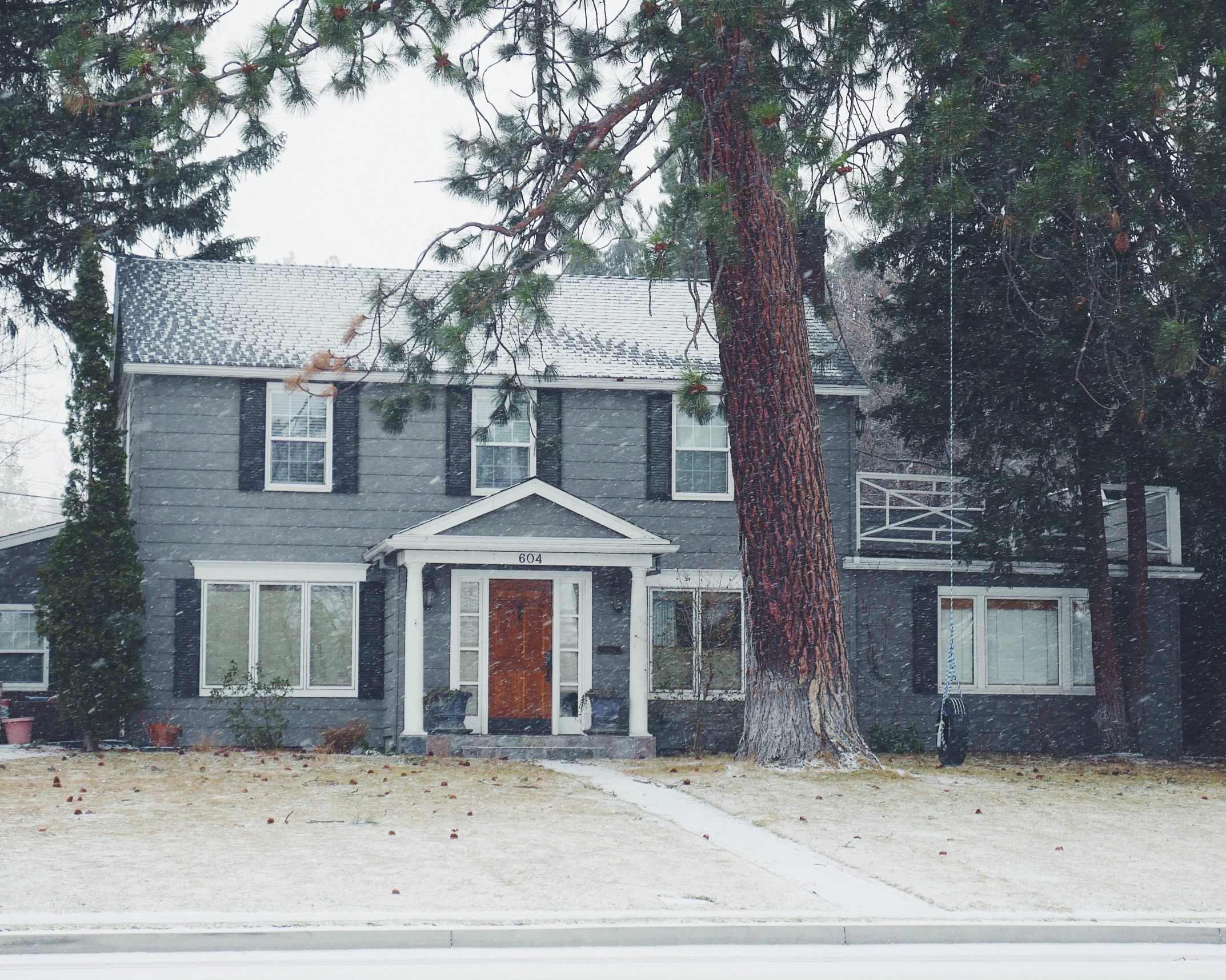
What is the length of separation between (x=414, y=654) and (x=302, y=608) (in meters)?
2.37

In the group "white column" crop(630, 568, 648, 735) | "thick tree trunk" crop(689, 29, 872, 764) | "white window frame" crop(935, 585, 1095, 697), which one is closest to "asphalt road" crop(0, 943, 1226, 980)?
"thick tree trunk" crop(689, 29, 872, 764)

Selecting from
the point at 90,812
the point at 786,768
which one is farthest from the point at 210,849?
the point at 786,768

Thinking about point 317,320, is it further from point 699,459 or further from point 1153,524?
point 1153,524

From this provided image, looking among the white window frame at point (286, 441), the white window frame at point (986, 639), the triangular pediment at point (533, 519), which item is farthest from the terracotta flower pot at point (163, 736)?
the white window frame at point (986, 639)

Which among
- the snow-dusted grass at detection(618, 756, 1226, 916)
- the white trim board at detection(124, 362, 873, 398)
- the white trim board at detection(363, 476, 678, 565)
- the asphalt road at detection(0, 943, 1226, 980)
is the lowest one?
the snow-dusted grass at detection(618, 756, 1226, 916)

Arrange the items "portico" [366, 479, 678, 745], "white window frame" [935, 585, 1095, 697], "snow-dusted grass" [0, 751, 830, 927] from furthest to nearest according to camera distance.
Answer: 1. "white window frame" [935, 585, 1095, 697]
2. "portico" [366, 479, 678, 745]
3. "snow-dusted grass" [0, 751, 830, 927]

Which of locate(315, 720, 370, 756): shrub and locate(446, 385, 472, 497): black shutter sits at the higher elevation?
locate(446, 385, 472, 497): black shutter

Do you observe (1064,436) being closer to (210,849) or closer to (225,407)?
(225,407)

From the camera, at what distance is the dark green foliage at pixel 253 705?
64.4 feet

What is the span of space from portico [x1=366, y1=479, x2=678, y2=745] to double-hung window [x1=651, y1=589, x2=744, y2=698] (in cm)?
39

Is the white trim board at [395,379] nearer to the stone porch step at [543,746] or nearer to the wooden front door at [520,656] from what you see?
the wooden front door at [520,656]

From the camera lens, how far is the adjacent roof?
2056 centimetres

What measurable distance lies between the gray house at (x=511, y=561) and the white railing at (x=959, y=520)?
0.08 metres

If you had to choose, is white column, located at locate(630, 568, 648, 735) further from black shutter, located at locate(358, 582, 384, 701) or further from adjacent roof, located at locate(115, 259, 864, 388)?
black shutter, located at locate(358, 582, 384, 701)
